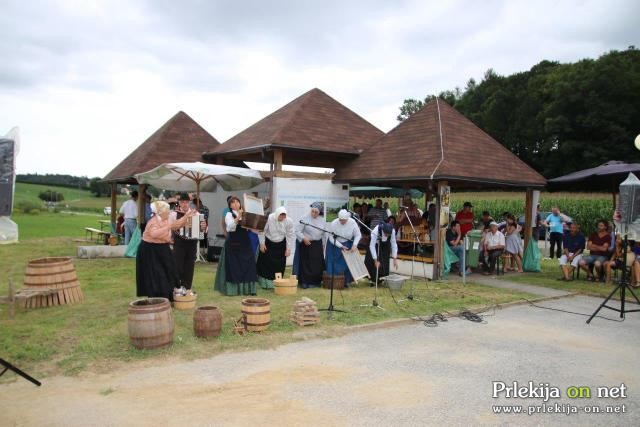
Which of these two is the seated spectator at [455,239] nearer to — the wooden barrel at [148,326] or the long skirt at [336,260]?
the long skirt at [336,260]

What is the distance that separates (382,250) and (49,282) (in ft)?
19.7

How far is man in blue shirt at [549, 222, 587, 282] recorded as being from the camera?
11523mm

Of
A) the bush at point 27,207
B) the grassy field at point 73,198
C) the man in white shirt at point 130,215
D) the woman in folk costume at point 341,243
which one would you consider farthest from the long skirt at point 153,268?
the grassy field at point 73,198

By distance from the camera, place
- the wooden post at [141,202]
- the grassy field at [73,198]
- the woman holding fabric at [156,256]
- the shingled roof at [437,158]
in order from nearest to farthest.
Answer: the woman holding fabric at [156,256], the shingled roof at [437,158], the wooden post at [141,202], the grassy field at [73,198]

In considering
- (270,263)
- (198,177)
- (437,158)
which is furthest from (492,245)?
(198,177)

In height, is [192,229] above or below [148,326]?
above

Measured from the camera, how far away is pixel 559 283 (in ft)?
36.2

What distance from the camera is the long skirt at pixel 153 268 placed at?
683cm

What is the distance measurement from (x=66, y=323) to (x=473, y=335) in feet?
17.8

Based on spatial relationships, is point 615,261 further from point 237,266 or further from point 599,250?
point 237,266

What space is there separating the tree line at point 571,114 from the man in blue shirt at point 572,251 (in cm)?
2984

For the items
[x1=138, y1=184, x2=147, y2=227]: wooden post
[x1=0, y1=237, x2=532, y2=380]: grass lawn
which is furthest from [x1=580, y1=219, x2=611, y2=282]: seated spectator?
[x1=138, y1=184, x2=147, y2=227]: wooden post

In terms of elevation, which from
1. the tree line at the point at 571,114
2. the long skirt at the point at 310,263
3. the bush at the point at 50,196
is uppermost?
the tree line at the point at 571,114

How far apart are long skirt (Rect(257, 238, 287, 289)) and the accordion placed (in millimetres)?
1869
